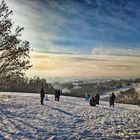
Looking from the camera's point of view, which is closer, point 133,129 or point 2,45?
point 133,129

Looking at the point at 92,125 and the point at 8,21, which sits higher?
the point at 8,21

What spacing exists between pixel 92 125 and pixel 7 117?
28.9ft

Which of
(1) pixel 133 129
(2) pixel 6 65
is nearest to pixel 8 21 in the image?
(2) pixel 6 65

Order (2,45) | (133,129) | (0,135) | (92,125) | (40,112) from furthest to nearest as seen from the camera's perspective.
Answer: (40,112) < (2,45) < (92,125) < (133,129) < (0,135)

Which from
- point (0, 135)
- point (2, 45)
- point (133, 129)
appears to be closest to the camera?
point (0, 135)

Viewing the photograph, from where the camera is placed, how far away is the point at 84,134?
24547mm

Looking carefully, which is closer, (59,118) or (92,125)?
(92,125)

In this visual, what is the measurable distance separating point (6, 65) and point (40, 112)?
363 inches

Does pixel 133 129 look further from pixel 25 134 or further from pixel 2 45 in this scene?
pixel 2 45

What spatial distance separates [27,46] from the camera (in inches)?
1230

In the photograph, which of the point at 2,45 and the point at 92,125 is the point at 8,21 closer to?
the point at 2,45

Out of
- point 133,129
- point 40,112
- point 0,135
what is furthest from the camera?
point 40,112

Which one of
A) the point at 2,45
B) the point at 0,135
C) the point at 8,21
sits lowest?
the point at 0,135

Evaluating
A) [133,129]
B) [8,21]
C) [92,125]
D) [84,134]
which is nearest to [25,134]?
[84,134]
